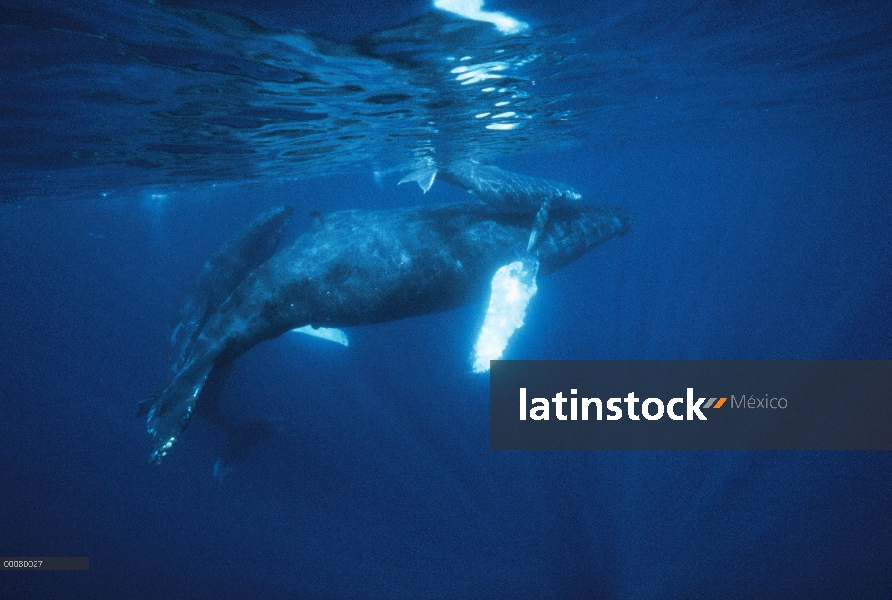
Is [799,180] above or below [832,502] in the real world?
above

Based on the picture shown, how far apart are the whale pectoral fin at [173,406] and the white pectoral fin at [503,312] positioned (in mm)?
3969

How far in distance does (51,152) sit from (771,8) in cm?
1751

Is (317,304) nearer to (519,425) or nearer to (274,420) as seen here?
(274,420)

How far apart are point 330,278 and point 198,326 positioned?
228 centimetres

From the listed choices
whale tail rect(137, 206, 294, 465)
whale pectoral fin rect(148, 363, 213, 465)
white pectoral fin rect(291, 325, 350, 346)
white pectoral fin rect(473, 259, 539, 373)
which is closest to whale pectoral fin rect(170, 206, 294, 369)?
whale tail rect(137, 206, 294, 465)

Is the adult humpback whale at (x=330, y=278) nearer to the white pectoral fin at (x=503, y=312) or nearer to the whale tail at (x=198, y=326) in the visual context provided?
the whale tail at (x=198, y=326)

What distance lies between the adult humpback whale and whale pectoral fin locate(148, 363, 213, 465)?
16 millimetres

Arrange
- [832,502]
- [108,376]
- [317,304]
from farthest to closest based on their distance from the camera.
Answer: [108,376], [832,502], [317,304]

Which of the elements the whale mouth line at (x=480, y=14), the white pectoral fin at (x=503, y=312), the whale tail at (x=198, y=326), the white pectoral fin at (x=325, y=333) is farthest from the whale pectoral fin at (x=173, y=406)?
the whale mouth line at (x=480, y=14)

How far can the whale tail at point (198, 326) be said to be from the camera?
562 centimetres

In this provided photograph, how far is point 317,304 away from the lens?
22.7 feet

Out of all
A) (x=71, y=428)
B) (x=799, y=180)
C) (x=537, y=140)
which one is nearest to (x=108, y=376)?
(x=71, y=428)

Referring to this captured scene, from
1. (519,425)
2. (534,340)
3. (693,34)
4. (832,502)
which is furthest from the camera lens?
(534,340)

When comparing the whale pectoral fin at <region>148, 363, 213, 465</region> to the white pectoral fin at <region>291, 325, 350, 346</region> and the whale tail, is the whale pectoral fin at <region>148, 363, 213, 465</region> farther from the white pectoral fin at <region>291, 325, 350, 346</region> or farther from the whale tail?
the white pectoral fin at <region>291, 325, 350, 346</region>
